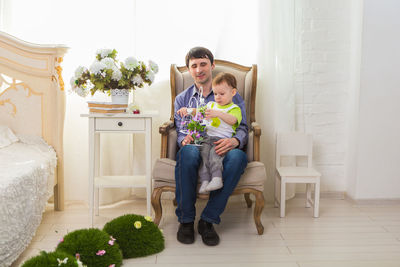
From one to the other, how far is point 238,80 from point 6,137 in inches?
60.2

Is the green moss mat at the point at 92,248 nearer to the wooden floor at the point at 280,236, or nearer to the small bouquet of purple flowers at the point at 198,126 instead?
the wooden floor at the point at 280,236

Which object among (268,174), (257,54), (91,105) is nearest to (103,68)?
(91,105)

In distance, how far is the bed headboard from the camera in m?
2.63

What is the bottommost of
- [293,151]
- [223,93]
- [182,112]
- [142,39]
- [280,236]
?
[280,236]

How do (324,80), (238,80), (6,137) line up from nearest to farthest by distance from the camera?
(6,137) < (238,80) < (324,80)

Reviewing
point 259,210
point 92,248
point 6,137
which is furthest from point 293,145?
point 6,137

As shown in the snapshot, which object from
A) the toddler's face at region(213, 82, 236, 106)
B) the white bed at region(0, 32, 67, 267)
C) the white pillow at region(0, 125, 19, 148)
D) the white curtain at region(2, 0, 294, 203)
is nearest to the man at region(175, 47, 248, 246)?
the toddler's face at region(213, 82, 236, 106)

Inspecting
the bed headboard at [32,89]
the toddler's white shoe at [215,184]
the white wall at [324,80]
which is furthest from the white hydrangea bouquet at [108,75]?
the white wall at [324,80]

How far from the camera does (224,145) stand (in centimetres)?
234

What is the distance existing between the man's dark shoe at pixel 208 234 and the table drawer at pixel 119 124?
0.67 meters

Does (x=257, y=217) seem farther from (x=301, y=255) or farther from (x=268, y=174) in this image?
(x=268, y=174)

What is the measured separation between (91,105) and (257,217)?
1158mm

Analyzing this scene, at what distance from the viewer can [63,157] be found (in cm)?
280

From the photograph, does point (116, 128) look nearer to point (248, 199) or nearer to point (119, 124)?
point (119, 124)
